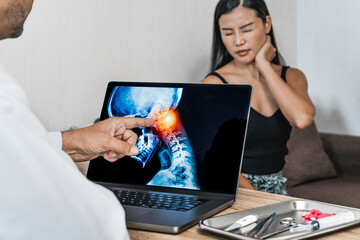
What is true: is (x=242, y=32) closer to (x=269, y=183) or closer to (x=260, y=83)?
(x=260, y=83)

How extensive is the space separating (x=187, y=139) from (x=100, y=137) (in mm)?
211

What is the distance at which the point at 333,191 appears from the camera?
251 cm

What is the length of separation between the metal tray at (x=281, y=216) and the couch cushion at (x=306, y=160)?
71.1 inches

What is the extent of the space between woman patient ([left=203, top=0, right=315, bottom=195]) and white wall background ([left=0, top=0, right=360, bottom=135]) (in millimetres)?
245

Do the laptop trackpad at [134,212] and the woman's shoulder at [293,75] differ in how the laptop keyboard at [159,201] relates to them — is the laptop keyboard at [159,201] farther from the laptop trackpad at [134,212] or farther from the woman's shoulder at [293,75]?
the woman's shoulder at [293,75]

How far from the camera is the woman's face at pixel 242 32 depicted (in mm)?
2113

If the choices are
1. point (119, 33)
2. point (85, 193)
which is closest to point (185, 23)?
point (119, 33)

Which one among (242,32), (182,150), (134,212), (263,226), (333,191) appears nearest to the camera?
(263,226)

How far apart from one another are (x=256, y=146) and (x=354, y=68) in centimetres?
145

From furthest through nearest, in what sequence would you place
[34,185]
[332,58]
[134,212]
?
1. [332,58]
2. [134,212]
3. [34,185]

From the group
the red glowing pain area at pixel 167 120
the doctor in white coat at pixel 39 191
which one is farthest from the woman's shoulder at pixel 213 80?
the doctor in white coat at pixel 39 191

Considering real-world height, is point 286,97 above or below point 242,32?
below

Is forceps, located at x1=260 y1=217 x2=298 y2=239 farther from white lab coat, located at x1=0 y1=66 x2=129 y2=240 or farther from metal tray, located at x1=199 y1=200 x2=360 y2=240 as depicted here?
white lab coat, located at x1=0 y1=66 x2=129 y2=240

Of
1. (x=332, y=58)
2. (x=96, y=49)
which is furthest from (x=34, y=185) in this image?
(x=332, y=58)
